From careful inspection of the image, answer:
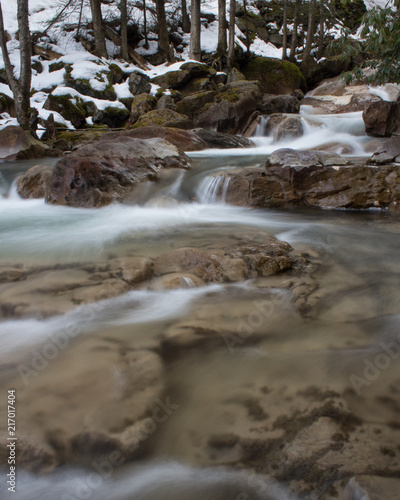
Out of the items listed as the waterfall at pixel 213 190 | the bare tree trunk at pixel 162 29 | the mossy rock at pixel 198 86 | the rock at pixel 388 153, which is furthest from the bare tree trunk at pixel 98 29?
the rock at pixel 388 153

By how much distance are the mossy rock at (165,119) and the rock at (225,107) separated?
29.3 inches

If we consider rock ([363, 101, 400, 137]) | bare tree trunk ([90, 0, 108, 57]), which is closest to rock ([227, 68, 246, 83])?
bare tree trunk ([90, 0, 108, 57])

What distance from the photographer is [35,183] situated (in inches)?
Answer: 269

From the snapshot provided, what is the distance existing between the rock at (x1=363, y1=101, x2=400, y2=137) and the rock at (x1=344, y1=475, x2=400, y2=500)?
9.53 meters

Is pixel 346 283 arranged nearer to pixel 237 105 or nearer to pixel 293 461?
pixel 293 461

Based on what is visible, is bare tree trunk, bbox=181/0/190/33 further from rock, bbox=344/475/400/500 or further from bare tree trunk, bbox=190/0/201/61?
rock, bbox=344/475/400/500

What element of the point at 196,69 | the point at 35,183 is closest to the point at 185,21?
the point at 196,69

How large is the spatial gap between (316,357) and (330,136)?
379 inches

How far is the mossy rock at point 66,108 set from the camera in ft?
43.8

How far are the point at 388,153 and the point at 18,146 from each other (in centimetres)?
909

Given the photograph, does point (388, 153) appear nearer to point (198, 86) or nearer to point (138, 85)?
point (198, 86)

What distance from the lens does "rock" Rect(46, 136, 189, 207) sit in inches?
231

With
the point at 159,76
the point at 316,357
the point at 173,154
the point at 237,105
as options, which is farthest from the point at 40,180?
the point at 159,76

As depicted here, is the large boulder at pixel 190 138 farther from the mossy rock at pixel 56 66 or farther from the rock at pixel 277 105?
the mossy rock at pixel 56 66
